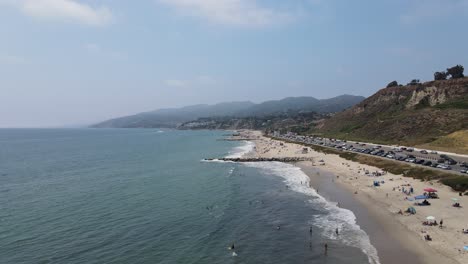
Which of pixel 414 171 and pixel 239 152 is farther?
pixel 239 152

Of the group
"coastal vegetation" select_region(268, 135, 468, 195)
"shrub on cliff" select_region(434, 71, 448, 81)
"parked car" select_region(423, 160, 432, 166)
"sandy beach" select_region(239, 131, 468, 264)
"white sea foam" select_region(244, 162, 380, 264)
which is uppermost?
"shrub on cliff" select_region(434, 71, 448, 81)

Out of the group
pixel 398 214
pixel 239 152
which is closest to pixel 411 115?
pixel 239 152

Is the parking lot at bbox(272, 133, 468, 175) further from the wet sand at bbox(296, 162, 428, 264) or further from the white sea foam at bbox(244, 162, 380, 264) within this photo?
the white sea foam at bbox(244, 162, 380, 264)

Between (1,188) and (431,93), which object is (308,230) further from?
(431,93)

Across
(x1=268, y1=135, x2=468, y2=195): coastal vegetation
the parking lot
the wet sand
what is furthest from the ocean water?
the parking lot

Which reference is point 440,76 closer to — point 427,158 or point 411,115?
point 411,115

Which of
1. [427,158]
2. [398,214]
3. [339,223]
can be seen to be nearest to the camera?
[339,223]
